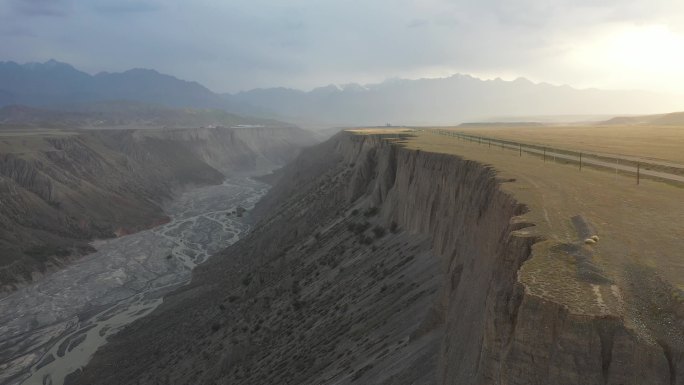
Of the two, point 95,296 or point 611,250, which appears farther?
point 95,296

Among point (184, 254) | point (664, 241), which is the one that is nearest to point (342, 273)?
point (664, 241)

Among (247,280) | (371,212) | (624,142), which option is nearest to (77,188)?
(247,280)

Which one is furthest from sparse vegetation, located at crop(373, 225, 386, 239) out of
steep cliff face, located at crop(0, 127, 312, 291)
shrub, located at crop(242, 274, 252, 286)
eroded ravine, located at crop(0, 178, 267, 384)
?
steep cliff face, located at crop(0, 127, 312, 291)

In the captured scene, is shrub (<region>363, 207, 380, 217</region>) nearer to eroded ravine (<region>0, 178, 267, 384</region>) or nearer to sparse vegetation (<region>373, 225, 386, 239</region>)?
sparse vegetation (<region>373, 225, 386, 239</region>)

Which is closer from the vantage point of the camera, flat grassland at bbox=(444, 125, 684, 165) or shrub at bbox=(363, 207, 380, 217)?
flat grassland at bbox=(444, 125, 684, 165)

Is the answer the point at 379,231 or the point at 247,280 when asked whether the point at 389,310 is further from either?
the point at 247,280

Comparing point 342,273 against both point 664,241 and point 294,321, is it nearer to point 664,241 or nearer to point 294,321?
point 294,321

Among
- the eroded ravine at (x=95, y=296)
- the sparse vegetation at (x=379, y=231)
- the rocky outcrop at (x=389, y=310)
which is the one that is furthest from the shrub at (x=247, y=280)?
the sparse vegetation at (x=379, y=231)
